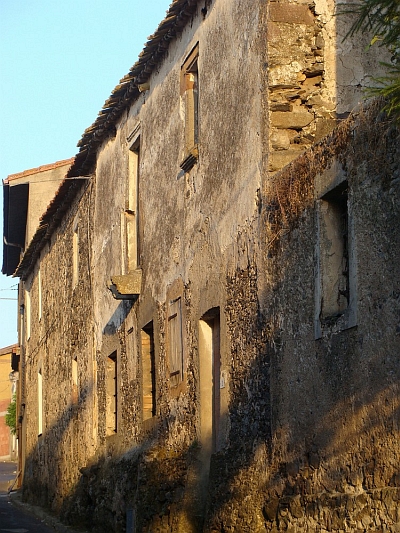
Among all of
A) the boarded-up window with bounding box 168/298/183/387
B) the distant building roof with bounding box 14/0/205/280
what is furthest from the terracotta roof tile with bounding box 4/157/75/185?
the boarded-up window with bounding box 168/298/183/387

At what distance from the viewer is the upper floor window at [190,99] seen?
11188 millimetres

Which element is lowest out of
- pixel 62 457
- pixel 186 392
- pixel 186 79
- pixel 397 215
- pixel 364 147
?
pixel 62 457

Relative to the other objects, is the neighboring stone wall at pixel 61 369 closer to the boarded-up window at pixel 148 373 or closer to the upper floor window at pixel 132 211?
the upper floor window at pixel 132 211

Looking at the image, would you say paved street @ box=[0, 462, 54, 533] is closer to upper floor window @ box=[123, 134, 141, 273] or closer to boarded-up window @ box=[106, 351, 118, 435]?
boarded-up window @ box=[106, 351, 118, 435]

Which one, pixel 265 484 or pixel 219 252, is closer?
pixel 265 484

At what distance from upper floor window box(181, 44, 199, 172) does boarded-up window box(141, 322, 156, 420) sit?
104 inches

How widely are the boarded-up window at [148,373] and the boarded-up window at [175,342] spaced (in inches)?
41.3

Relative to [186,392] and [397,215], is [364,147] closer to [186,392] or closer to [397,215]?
[397,215]

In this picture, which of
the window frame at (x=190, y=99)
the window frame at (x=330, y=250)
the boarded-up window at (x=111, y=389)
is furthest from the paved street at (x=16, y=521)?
the window frame at (x=330, y=250)

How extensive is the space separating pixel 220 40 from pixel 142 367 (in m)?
4.55

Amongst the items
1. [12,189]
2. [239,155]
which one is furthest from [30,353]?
[239,155]

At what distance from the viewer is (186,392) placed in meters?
11.0

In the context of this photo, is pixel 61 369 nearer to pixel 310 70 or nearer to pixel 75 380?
pixel 75 380

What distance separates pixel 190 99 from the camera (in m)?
11.4
